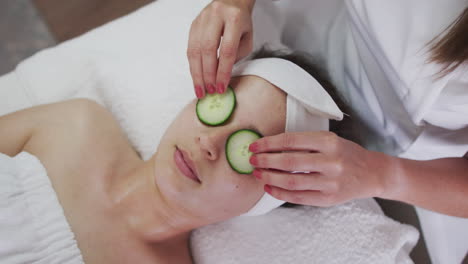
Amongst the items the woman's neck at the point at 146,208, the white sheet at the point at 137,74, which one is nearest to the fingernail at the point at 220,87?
the woman's neck at the point at 146,208

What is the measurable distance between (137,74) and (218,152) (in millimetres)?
731

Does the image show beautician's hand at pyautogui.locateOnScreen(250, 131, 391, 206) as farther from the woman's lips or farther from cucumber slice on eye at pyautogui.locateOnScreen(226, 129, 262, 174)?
the woman's lips

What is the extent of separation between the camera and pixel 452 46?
1.01 m

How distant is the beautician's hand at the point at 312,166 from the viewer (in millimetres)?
912

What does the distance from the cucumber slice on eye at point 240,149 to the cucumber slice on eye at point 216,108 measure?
0.20ft

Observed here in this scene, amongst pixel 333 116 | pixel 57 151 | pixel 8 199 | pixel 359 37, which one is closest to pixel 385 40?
pixel 359 37

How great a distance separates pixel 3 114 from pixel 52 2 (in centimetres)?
103

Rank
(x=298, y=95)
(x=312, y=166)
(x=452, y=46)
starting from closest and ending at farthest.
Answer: (x=312, y=166), (x=452, y=46), (x=298, y=95)

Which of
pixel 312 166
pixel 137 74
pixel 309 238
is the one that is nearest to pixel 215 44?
pixel 312 166

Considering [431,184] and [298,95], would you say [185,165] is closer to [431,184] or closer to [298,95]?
[298,95]

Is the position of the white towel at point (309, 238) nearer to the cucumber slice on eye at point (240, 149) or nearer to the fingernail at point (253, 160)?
the cucumber slice on eye at point (240, 149)

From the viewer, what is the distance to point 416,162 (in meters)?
1.17

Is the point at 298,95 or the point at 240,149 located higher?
the point at 298,95

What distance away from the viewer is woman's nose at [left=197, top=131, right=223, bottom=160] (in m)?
1.08
